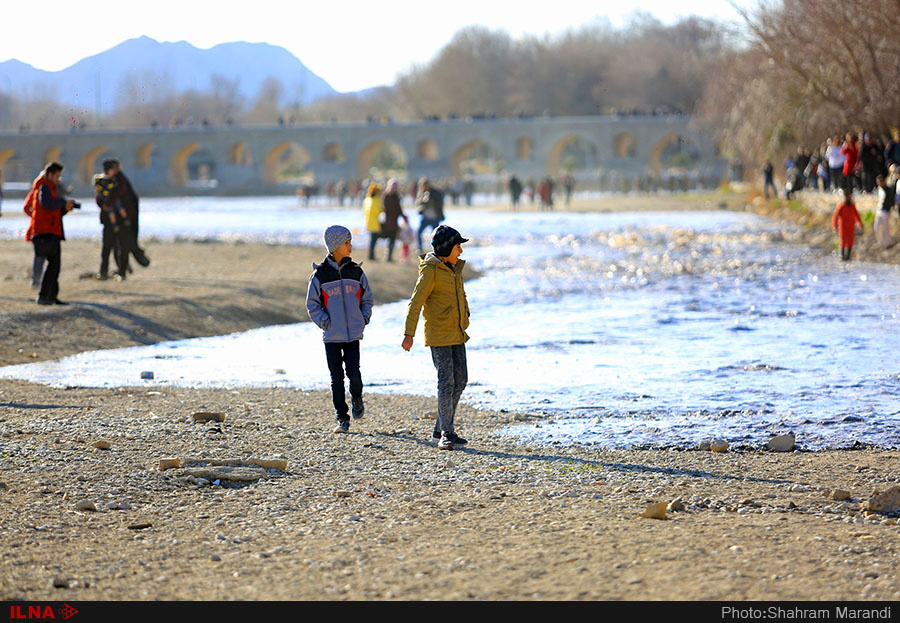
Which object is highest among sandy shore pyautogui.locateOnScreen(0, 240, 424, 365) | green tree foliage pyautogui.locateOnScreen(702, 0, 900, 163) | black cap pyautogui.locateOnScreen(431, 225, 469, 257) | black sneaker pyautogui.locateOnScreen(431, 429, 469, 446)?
green tree foliage pyautogui.locateOnScreen(702, 0, 900, 163)

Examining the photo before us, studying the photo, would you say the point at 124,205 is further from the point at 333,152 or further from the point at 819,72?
the point at 333,152

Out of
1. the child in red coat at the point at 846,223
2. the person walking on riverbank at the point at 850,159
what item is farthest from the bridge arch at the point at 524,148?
the child in red coat at the point at 846,223

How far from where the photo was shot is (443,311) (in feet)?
22.2

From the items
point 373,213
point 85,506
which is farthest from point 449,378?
point 373,213

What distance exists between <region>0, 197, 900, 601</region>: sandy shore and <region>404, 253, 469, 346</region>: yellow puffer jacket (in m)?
0.63

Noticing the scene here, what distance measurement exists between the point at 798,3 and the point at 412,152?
52477 millimetres

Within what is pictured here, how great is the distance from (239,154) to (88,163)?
10731 millimetres

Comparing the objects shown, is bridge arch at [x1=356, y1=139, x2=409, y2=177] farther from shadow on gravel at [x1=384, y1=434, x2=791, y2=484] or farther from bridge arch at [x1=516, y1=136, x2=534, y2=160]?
shadow on gravel at [x1=384, y1=434, x2=791, y2=484]

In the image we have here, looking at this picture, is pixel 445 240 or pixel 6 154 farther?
pixel 6 154

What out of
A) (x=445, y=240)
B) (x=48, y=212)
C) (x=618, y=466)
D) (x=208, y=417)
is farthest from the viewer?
(x=48, y=212)

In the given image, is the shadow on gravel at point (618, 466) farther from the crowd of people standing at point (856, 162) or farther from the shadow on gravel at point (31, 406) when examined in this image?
the crowd of people standing at point (856, 162)

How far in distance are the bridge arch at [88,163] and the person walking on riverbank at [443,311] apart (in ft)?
257

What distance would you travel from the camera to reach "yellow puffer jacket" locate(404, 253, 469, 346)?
22.1 feet
